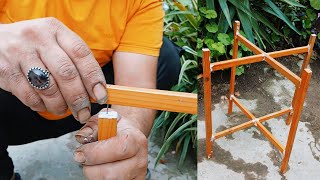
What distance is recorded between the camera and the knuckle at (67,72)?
794 millimetres

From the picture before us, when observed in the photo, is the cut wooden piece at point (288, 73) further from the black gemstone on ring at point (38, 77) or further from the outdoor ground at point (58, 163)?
the black gemstone on ring at point (38, 77)

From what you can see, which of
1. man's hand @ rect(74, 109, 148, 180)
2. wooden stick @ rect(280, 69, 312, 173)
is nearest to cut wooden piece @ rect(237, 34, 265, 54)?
wooden stick @ rect(280, 69, 312, 173)

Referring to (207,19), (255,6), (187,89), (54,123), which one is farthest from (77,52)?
(255,6)

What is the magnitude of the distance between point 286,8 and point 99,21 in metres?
1.55

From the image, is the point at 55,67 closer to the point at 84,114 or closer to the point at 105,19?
the point at 84,114

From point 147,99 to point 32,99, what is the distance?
251 millimetres

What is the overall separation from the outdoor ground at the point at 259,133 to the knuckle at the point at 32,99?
110cm

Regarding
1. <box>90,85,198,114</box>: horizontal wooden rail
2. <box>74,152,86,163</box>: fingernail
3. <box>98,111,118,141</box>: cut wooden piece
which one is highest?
<box>90,85,198,114</box>: horizontal wooden rail

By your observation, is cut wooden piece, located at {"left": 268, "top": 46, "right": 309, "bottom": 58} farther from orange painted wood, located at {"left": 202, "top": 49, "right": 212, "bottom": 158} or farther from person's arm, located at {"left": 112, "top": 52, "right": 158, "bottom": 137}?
person's arm, located at {"left": 112, "top": 52, "right": 158, "bottom": 137}

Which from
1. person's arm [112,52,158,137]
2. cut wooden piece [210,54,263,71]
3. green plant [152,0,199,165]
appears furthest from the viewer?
green plant [152,0,199,165]

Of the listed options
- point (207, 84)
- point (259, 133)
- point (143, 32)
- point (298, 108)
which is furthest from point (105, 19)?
point (259, 133)

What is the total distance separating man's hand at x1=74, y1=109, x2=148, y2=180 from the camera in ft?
2.87

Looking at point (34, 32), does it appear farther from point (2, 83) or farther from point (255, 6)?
point (255, 6)

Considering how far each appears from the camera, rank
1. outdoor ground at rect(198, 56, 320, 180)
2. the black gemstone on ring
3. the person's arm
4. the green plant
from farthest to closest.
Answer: the green plant
outdoor ground at rect(198, 56, 320, 180)
the person's arm
the black gemstone on ring
